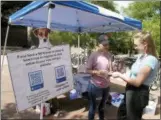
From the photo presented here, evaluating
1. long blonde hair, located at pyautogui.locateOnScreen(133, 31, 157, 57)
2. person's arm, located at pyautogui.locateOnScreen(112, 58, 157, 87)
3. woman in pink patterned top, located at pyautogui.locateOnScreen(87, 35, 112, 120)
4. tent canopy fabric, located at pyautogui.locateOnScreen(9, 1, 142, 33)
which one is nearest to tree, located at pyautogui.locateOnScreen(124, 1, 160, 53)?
tent canopy fabric, located at pyautogui.locateOnScreen(9, 1, 142, 33)

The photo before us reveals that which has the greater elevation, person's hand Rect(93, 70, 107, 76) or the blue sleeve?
the blue sleeve

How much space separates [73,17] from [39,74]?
426 cm

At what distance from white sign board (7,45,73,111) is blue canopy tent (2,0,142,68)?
82cm

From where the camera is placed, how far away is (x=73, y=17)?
7.58 meters

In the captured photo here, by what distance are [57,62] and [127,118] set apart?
3.43ft

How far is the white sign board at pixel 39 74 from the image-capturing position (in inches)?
126

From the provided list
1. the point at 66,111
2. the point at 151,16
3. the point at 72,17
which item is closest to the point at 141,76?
the point at 66,111

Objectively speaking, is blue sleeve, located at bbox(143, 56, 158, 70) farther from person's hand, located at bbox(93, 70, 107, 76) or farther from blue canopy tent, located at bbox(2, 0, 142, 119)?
blue canopy tent, located at bbox(2, 0, 142, 119)

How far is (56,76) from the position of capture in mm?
3742

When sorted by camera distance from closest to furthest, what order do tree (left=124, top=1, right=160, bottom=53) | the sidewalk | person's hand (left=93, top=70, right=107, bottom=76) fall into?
1. person's hand (left=93, top=70, right=107, bottom=76)
2. the sidewalk
3. tree (left=124, top=1, right=160, bottom=53)

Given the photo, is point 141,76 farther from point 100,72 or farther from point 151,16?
point 151,16

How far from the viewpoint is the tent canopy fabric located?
16.4 feet

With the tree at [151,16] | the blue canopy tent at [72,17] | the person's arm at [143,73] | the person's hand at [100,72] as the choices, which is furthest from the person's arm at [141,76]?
the tree at [151,16]

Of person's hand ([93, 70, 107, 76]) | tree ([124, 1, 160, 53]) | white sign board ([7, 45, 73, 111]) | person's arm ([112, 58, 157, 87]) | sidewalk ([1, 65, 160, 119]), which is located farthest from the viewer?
tree ([124, 1, 160, 53])
